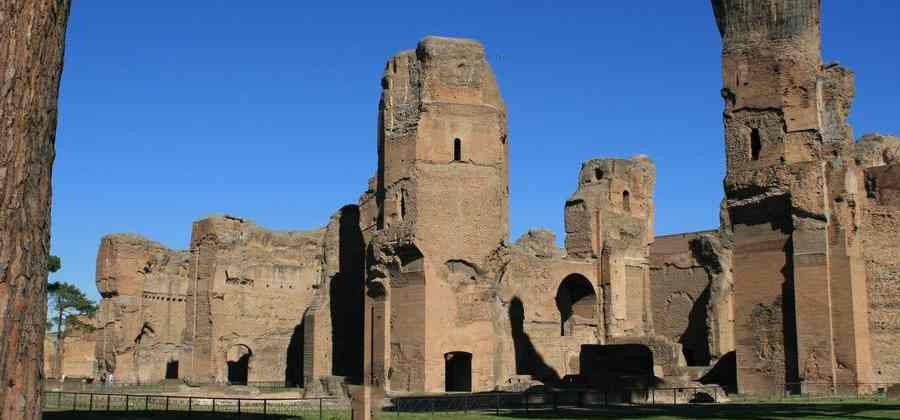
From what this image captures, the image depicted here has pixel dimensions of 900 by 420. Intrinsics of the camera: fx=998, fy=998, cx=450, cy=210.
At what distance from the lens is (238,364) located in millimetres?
37812

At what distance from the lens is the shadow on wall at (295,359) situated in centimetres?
3428

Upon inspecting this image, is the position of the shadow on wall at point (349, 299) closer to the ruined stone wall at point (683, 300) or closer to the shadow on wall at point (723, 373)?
the shadow on wall at point (723, 373)

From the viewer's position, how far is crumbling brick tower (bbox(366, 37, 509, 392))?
26.4 meters

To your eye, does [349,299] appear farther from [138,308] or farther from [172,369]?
[138,308]

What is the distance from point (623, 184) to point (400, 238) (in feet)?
53.1

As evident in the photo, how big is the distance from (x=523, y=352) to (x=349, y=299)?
5911mm

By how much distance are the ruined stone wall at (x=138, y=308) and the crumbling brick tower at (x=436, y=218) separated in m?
12.9

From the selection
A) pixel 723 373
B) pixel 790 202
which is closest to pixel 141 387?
pixel 723 373

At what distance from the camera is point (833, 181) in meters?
23.9

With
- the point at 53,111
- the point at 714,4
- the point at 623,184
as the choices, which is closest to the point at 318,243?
the point at 623,184

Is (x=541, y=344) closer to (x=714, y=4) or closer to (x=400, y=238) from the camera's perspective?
(x=400, y=238)

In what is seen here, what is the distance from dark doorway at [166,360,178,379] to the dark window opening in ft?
74.6

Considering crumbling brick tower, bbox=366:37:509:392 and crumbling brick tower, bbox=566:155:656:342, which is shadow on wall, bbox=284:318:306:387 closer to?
crumbling brick tower, bbox=366:37:509:392

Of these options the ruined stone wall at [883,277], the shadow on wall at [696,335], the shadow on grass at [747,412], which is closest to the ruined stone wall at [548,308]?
the shadow on wall at [696,335]
